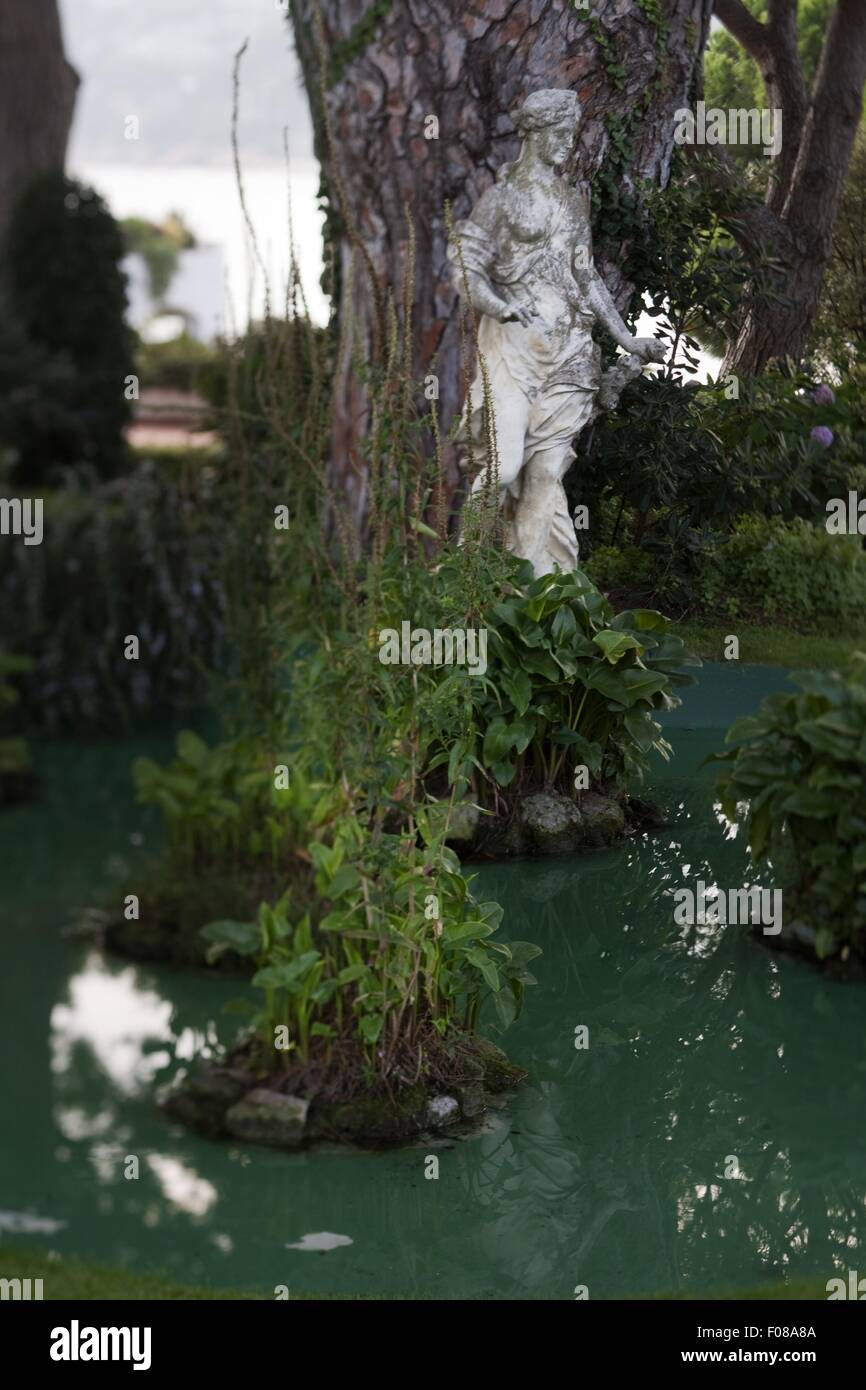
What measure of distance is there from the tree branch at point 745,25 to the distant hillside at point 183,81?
1.06 m

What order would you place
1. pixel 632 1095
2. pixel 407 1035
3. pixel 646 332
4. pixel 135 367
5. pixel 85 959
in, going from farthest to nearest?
pixel 646 332 → pixel 632 1095 → pixel 407 1035 → pixel 85 959 → pixel 135 367

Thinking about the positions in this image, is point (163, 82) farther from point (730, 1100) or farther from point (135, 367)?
point (730, 1100)

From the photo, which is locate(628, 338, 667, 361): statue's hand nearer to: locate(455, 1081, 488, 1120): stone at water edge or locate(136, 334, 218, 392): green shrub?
locate(136, 334, 218, 392): green shrub

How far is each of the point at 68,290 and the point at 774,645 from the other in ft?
6.23

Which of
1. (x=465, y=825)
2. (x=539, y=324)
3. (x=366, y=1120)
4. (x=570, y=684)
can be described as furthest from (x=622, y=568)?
(x=366, y=1120)

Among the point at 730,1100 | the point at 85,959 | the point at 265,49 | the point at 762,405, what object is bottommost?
the point at 730,1100

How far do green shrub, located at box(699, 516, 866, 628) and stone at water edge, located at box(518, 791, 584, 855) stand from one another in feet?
2.08

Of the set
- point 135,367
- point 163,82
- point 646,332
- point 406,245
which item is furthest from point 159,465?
point 646,332

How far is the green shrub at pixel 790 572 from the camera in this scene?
3.99 m

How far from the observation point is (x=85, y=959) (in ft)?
10.7

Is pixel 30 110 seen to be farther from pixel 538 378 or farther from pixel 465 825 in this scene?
pixel 465 825

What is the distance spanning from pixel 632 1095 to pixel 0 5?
102 inches

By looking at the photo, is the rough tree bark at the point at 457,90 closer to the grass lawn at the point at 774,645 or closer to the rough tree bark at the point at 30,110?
the grass lawn at the point at 774,645

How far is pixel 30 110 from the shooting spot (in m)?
2.86
